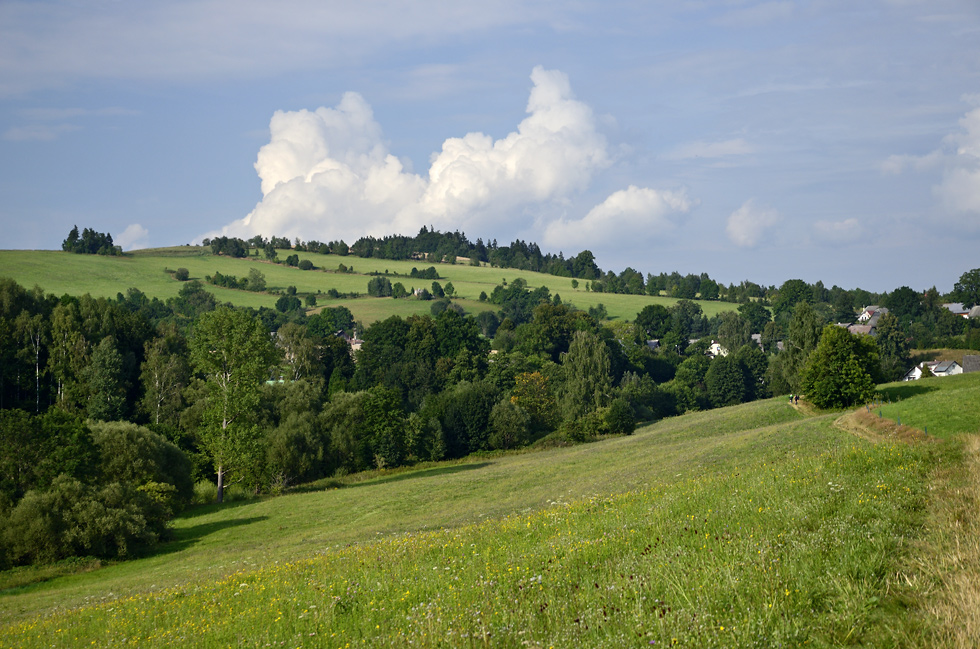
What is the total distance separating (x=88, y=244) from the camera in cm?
19125

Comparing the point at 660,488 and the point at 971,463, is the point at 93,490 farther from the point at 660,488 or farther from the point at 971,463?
the point at 971,463

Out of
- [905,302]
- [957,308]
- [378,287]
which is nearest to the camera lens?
[905,302]

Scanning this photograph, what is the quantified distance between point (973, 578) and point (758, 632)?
254cm

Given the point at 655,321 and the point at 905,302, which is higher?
the point at 905,302

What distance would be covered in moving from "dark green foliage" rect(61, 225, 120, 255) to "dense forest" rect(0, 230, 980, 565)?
140 feet

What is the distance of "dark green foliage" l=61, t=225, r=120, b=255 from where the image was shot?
19100 centimetres

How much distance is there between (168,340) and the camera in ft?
294

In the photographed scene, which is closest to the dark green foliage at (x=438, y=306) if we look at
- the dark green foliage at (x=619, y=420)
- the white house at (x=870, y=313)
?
the dark green foliage at (x=619, y=420)

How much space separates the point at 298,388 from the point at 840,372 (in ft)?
169

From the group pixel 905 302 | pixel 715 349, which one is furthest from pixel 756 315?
pixel 905 302

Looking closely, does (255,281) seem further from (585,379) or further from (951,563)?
(951,563)

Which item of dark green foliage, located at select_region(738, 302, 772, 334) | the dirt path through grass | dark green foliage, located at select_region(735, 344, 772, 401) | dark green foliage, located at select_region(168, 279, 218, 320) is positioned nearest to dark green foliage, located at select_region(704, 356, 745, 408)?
dark green foliage, located at select_region(735, 344, 772, 401)

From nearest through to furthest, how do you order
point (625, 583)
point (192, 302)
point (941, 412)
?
1. point (625, 583)
2. point (941, 412)
3. point (192, 302)

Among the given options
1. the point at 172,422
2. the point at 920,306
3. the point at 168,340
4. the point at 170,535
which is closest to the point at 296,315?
the point at 168,340
